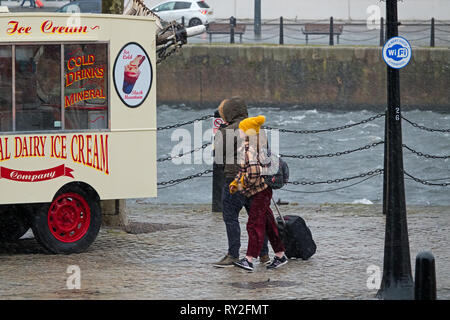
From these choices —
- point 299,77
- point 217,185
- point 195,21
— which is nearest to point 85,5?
point 195,21

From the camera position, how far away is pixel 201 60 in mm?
35562

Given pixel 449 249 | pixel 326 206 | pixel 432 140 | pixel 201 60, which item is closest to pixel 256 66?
pixel 201 60

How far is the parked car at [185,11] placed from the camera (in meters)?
41.0

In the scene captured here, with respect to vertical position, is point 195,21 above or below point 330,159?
above

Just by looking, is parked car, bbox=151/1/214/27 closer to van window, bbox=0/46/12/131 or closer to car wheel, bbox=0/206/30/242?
car wheel, bbox=0/206/30/242

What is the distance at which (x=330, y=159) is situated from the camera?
98.2 feet

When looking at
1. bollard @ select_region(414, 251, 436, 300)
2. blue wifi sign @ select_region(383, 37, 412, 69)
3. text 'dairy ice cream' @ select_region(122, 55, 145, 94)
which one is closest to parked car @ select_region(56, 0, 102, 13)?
text 'dairy ice cream' @ select_region(122, 55, 145, 94)

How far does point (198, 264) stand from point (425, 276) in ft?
11.5

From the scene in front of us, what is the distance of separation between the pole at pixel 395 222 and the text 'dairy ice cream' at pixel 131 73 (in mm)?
3378

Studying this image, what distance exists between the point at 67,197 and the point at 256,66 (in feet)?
80.2

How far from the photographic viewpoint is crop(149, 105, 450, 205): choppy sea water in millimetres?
24484

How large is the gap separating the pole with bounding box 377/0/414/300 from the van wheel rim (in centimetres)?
367

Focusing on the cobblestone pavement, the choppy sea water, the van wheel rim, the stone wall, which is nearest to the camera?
the cobblestone pavement

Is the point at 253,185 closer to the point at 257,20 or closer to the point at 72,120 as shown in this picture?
the point at 72,120
